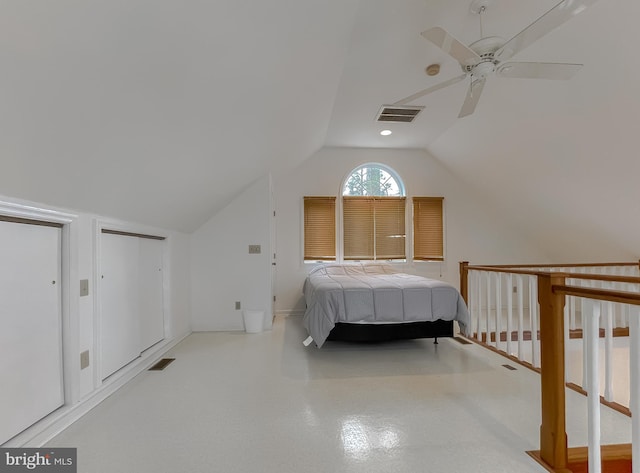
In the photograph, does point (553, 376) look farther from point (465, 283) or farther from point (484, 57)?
point (465, 283)

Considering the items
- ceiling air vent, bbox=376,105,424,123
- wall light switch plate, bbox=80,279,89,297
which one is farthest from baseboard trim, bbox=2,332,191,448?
ceiling air vent, bbox=376,105,424,123

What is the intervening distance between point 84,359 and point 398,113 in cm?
387

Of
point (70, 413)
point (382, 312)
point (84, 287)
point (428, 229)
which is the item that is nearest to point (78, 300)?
point (84, 287)

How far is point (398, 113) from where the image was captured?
12.9 ft

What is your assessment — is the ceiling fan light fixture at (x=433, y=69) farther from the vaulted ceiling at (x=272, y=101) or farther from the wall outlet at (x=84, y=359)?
the wall outlet at (x=84, y=359)

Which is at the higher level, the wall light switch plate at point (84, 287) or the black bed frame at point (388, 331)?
the wall light switch plate at point (84, 287)

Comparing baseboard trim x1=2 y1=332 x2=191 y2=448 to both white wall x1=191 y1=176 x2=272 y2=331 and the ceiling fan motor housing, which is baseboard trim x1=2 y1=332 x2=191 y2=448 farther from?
the ceiling fan motor housing

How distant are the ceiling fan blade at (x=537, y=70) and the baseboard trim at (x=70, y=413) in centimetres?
351

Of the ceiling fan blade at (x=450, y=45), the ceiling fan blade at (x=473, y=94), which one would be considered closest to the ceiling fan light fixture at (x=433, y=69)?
the ceiling fan blade at (x=473, y=94)

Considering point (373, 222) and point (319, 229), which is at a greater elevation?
point (373, 222)

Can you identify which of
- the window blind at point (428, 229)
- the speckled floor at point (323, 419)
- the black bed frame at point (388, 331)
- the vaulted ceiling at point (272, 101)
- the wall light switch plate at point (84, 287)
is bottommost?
the speckled floor at point (323, 419)

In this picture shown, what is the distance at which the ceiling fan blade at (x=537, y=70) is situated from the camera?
2044 mm

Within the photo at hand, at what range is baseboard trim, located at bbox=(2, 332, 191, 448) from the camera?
1.62m

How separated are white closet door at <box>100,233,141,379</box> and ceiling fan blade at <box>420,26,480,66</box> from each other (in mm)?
2604
